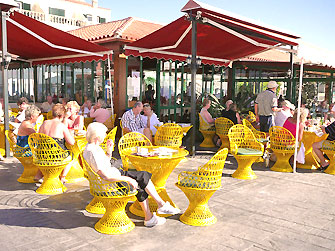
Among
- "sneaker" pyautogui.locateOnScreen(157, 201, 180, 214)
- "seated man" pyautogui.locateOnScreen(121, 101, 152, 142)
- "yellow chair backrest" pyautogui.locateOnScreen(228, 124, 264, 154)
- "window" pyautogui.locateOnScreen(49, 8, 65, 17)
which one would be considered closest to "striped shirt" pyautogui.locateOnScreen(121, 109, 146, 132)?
"seated man" pyautogui.locateOnScreen(121, 101, 152, 142)

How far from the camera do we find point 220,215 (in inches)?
159

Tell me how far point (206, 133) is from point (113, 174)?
5.42 m

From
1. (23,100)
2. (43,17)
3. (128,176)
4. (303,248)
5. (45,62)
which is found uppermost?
(43,17)

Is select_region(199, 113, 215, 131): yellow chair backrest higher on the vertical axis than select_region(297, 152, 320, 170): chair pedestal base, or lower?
higher

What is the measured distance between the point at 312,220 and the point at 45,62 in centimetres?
1076

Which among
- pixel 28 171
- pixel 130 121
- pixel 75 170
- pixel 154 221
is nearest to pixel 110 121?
pixel 130 121

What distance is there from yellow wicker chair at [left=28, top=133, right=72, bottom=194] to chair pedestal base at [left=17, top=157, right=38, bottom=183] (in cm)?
55

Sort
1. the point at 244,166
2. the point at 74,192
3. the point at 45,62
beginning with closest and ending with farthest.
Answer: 1. the point at 74,192
2. the point at 244,166
3. the point at 45,62

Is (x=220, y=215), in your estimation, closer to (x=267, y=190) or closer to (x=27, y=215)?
(x=267, y=190)

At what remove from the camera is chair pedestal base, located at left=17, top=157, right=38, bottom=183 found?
5.24 metres

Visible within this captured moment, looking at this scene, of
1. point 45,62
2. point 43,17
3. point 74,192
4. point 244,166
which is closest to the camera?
point 74,192

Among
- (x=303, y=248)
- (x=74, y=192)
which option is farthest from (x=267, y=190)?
(x=74, y=192)

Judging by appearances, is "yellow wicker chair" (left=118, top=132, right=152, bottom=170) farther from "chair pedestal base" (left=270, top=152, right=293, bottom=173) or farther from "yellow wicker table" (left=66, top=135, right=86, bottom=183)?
"chair pedestal base" (left=270, top=152, right=293, bottom=173)

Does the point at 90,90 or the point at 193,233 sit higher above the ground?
the point at 90,90
